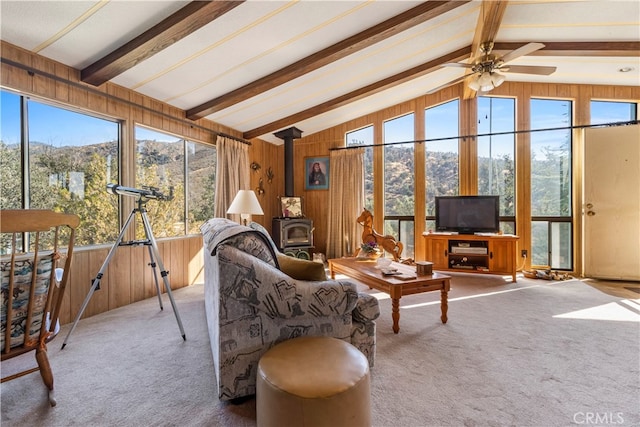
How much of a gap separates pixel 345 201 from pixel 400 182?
3.54ft

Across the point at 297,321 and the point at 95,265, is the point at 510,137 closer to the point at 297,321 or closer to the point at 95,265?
the point at 297,321

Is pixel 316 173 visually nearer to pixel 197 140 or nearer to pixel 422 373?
pixel 197 140

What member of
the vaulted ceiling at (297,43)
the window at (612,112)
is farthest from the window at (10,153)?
the window at (612,112)

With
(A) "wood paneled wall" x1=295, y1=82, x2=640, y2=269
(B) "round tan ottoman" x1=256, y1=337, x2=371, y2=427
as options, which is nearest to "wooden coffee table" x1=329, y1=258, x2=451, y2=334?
(B) "round tan ottoman" x1=256, y1=337, x2=371, y2=427

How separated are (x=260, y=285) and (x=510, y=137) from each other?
16.8ft

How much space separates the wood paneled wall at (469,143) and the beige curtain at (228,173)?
1489 mm

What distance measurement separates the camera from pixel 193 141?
13.5ft

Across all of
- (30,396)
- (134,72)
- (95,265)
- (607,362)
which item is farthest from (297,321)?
(134,72)

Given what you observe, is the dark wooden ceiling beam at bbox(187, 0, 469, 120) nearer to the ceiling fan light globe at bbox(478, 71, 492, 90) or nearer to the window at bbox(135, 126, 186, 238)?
the window at bbox(135, 126, 186, 238)

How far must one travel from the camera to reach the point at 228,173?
14.8ft

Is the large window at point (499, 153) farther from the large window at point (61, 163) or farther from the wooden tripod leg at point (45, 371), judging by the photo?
the wooden tripod leg at point (45, 371)

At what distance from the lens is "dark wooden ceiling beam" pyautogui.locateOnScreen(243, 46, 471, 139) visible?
418cm

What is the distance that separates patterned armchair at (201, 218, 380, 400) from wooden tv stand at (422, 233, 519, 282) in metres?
3.39

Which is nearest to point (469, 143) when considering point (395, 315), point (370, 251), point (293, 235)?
point (370, 251)
